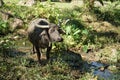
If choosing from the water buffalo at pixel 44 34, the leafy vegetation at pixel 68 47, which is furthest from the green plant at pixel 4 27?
the water buffalo at pixel 44 34

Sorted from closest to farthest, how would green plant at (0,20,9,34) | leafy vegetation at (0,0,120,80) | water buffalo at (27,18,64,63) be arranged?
1. leafy vegetation at (0,0,120,80)
2. water buffalo at (27,18,64,63)
3. green plant at (0,20,9,34)

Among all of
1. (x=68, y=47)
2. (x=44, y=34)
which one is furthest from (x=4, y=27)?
(x=44, y=34)

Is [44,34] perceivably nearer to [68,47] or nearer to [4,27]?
[68,47]

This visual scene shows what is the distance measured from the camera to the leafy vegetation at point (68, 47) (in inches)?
352

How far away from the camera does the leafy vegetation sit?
29.3 ft

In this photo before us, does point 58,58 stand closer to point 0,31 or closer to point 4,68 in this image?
point 4,68

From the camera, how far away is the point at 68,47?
11859mm

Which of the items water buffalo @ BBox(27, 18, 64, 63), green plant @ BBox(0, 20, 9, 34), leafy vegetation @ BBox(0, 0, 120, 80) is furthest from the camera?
green plant @ BBox(0, 20, 9, 34)

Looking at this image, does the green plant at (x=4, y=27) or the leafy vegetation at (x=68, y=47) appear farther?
the green plant at (x=4, y=27)

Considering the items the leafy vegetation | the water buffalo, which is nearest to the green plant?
the leafy vegetation

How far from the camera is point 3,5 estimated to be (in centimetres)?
1669

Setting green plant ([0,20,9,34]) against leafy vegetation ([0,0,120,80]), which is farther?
green plant ([0,20,9,34])

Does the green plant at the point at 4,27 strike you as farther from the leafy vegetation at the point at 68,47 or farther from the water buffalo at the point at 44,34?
the water buffalo at the point at 44,34

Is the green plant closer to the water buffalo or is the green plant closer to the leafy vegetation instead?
the leafy vegetation
